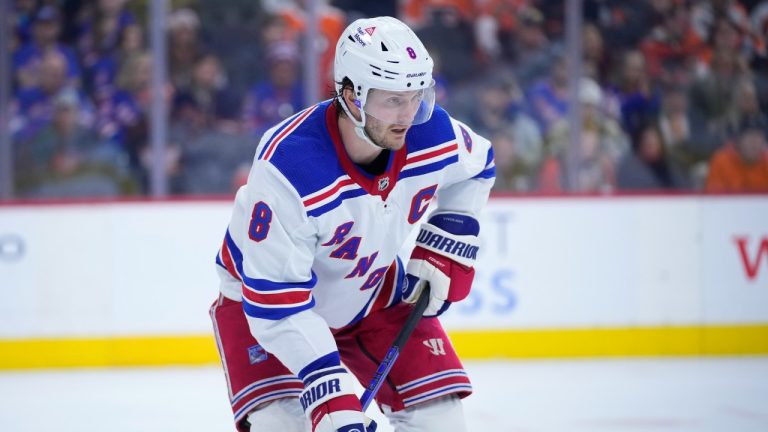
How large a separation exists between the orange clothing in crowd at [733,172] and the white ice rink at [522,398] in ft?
3.06

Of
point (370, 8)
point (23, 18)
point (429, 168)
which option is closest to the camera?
point (429, 168)

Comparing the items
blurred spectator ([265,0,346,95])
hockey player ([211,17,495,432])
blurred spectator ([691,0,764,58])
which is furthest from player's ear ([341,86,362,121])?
blurred spectator ([691,0,764,58])

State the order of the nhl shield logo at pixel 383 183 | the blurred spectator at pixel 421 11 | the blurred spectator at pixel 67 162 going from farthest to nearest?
the blurred spectator at pixel 421 11, the blurred spectator at pixel 67 162, the nhl shield logo at pixel 383 183

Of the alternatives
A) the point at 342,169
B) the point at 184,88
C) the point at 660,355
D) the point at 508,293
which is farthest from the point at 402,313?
the point at 184,88

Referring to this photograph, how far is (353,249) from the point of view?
2383 millimetres

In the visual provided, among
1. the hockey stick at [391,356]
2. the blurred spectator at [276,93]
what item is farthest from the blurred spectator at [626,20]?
the hockey stick at [391,356]

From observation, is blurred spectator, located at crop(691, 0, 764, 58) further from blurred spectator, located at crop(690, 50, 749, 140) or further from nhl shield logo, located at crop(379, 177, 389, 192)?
nhl shield logo, located at crop(379, 177, 389, 192)

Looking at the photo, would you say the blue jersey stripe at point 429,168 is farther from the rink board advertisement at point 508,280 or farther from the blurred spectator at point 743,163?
the blurred spectator at point 743,163

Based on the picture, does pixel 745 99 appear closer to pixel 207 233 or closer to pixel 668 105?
pixel 668 105

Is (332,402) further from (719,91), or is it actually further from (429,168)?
(719,91)

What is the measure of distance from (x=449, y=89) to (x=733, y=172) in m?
1.56

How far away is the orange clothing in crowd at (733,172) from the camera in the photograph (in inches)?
223

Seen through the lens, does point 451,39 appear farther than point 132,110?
Yes

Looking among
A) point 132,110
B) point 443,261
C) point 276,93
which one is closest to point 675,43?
point 276,93
